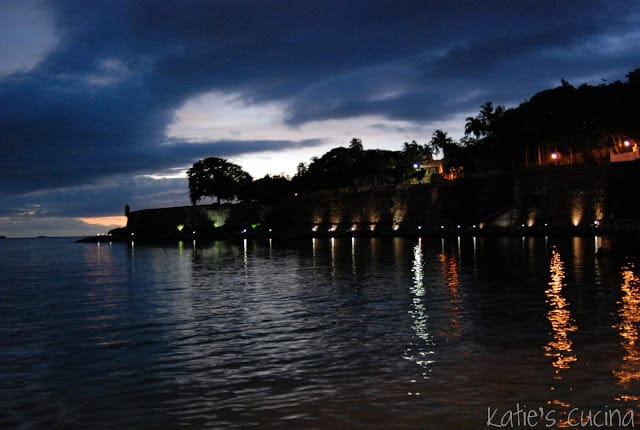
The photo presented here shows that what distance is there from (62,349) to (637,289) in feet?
48.4

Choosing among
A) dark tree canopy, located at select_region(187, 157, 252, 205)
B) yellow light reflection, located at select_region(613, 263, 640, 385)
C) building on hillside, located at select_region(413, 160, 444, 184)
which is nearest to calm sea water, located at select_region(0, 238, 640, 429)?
yellow light reflection, located at select_region(613, 263, 640, 385)

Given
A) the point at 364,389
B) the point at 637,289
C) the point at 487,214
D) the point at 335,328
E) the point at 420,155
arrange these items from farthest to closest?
the point at 420,155 → the point at 487,214 → the point at 637,289 → the point at 335,328 → the point at 364,389

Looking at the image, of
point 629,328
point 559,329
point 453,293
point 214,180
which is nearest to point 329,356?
point 559,329

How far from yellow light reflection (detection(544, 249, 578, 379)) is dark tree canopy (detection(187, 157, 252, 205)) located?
3790 inches

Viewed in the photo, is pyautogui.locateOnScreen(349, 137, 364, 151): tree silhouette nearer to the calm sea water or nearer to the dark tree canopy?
the dark tree canopy

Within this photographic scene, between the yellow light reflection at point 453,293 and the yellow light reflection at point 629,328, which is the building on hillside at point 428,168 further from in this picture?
the yellow light reflection at point 629,328

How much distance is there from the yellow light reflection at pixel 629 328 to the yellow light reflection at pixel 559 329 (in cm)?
75

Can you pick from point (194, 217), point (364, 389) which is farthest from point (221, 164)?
point (364, 389)

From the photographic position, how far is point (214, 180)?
114250mm

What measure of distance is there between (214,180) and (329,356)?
106 metres

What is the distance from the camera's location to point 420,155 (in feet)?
343

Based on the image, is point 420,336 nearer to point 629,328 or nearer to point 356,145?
point 629,328

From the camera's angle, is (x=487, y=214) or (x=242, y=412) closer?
(x=242, y=412)

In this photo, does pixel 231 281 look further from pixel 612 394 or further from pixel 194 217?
pixel 194 217
